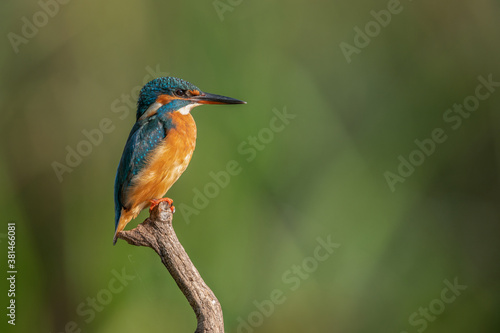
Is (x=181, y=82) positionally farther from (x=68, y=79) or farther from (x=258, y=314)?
(x=258, y=314)

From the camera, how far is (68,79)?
312 cm

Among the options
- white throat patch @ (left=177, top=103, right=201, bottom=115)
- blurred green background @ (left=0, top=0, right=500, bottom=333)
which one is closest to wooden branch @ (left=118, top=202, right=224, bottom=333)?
white throat patch @ (left=177, top=103, right=201, bottom=115)

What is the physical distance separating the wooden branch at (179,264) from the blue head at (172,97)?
12.9 inches

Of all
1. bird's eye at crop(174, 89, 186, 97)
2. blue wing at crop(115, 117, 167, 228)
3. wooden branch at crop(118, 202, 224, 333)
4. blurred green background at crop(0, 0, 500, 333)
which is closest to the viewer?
wooden branch at crop(118, 202, 224, 333)

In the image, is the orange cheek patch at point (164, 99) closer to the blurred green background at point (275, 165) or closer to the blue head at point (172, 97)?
the blue head at point (172, 97)

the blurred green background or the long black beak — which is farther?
the blurred green background

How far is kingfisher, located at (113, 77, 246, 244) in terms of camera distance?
2072 millimetres

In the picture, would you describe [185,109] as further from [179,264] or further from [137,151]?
[179,264]

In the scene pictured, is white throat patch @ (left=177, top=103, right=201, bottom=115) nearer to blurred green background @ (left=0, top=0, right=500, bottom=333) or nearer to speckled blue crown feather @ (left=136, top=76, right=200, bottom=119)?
speckled blue crown feather @ (left=136, top=76, right=200, bottom=119)

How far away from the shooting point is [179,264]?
188 centimetres

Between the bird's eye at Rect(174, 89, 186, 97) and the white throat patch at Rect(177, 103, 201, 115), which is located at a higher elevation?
the bird's eye at Rect(174, 89, 186, 97)

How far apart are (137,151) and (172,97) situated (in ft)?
0.77

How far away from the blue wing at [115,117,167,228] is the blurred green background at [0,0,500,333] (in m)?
0.87

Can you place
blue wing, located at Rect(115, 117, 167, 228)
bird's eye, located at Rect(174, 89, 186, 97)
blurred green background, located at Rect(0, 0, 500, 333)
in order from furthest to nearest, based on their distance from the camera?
blurred green background, located at Rect(0, 0, 500, 333) → bird's eye, located at Rect(174, 89, 186, 97) → blue wing, located at Rect(115, 117, 167, 228)
